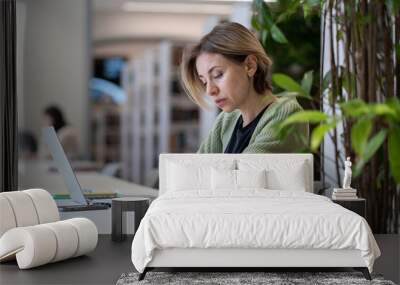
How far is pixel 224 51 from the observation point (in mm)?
5590

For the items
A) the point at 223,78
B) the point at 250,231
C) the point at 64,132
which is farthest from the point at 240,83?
the point at 64,132

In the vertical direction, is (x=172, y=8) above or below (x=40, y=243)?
above

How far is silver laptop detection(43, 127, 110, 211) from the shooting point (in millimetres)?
5320

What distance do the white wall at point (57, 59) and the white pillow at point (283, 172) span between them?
7.66 meters

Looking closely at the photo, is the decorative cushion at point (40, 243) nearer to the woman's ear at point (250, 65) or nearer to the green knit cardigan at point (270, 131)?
the green knit cardigan at point (270, 131)

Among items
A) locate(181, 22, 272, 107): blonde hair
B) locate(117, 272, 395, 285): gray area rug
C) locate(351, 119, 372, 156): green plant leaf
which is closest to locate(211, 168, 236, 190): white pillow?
locate(181, 22, 272, 107): blonde hair

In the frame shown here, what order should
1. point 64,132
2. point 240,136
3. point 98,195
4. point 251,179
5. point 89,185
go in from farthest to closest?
point 64,132
point 89,185
point 98,195
point 240,136
point 251,179

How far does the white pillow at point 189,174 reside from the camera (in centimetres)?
516

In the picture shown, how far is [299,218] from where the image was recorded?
157 inches

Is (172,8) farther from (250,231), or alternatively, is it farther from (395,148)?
(395,148)

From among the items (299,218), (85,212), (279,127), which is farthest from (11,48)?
(279,127)

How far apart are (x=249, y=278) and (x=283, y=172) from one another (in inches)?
52.3

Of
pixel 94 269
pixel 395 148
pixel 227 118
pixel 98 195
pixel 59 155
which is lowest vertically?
pixel 94 269

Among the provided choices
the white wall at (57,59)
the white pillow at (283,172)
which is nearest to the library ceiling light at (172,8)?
the white wall at (57,59)
